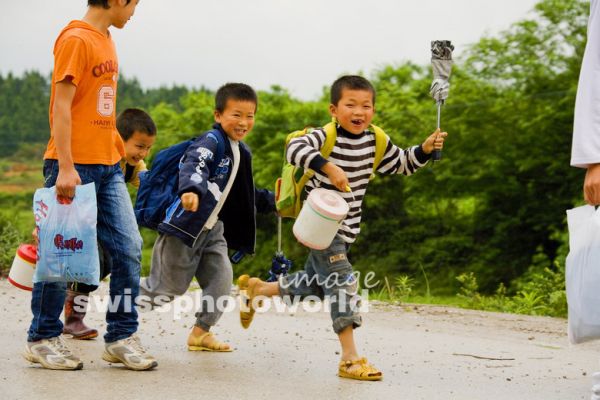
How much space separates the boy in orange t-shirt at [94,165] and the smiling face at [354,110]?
50.7 inches

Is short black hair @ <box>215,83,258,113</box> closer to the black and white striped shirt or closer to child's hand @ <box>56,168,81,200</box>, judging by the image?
the black and white striped shirt

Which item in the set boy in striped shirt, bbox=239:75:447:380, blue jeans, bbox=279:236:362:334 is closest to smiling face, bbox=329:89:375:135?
boy in striped shirt, bbox=239:75:447:380

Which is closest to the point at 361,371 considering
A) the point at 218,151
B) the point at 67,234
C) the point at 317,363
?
the point at 317,363

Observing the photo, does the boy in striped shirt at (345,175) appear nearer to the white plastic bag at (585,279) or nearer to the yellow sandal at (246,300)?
the yellow sandal at (246,300)

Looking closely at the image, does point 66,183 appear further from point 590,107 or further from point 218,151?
point 590,107

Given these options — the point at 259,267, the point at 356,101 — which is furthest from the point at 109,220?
the point at 259,267

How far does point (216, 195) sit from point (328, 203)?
96 cm

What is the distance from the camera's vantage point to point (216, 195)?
632 cm

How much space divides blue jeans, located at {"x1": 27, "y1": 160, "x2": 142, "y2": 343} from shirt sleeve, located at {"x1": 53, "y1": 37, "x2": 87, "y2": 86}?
1.62 feet

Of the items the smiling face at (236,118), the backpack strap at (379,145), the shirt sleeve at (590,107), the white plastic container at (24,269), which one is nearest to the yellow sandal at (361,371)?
the backpack strap at (379,145)

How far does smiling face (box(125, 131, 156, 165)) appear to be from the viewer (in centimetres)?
683

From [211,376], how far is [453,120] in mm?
17244

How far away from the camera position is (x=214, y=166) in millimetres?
6332

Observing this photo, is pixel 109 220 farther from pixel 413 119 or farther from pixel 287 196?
pixel 413 119
